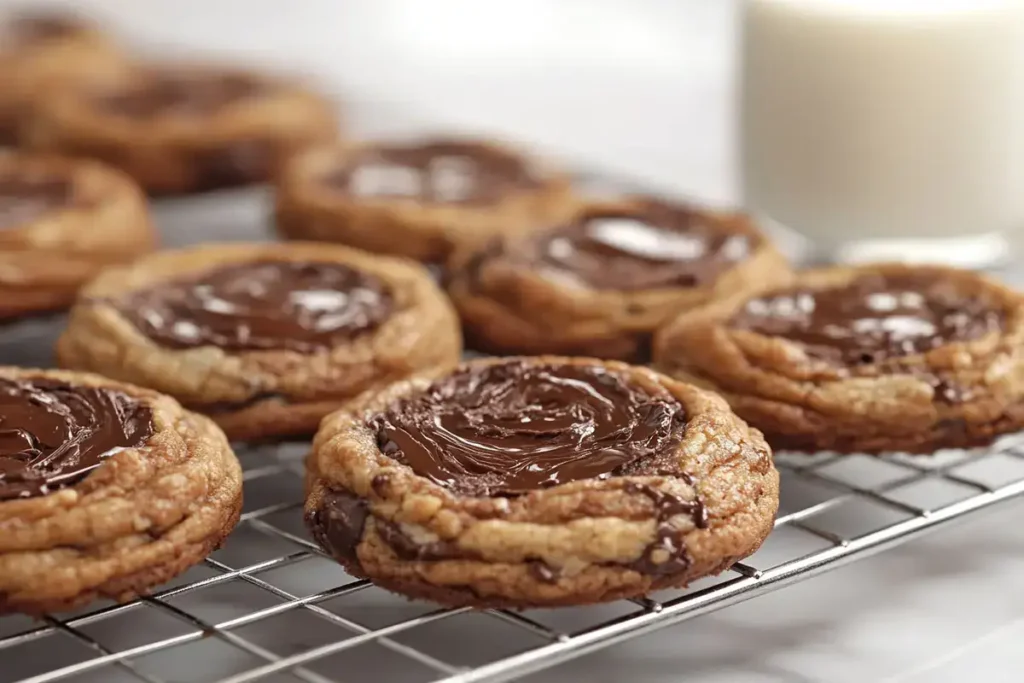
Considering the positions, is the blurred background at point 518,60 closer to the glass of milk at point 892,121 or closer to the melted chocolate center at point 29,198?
the glass of milk at point 892,121

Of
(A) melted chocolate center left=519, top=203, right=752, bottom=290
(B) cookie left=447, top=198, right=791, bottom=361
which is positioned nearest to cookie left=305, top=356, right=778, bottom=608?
(B) cookie left=447, top=198, right=791, bottom=361

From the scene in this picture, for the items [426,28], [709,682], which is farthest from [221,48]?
[709,682]

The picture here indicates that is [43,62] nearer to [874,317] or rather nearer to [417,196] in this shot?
[417,196]

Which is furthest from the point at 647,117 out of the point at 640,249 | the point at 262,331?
the point at 262,331

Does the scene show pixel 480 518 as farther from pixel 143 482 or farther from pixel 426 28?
pixel 426 28

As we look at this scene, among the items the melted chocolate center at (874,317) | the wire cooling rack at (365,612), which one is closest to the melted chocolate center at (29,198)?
the wire cooling rack at (365,612)
